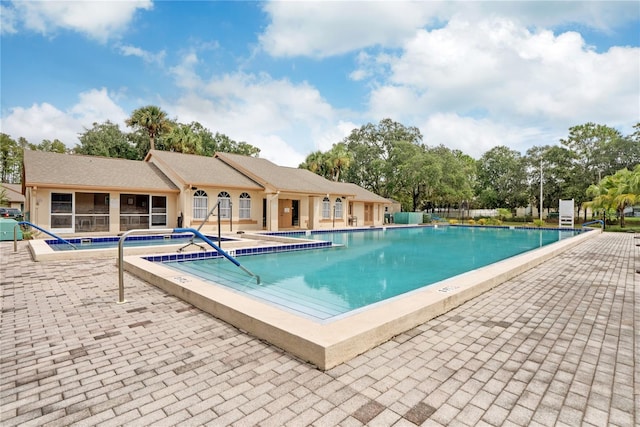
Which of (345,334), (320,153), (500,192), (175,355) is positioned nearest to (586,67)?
(345,334)

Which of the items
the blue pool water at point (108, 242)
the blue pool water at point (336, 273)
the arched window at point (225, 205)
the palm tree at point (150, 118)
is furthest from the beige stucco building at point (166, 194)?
the palm tree at point (150, 118)

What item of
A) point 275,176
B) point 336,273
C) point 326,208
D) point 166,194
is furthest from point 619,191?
point 166,194

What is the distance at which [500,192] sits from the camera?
4288 cm

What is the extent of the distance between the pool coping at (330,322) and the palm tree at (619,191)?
20.0 meters

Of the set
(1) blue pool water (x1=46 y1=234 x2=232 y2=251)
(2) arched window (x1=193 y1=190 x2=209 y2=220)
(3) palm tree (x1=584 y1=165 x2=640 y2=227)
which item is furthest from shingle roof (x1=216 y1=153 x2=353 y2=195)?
(3) palm tree (x1=584 y1=165 x2=640 y2=227)

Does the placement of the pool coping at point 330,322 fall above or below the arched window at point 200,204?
below

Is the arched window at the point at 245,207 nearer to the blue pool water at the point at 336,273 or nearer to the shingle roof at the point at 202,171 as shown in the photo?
the shingle roof at the point at 202,171

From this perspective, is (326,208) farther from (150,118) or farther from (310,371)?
(310,371)

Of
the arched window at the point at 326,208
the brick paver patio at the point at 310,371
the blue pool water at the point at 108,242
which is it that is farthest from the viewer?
the arched window at the point at 326,208

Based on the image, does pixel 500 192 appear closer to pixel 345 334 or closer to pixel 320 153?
pixel 320 153

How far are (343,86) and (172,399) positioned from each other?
2199cm

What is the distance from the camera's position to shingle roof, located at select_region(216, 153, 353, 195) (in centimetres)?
2045

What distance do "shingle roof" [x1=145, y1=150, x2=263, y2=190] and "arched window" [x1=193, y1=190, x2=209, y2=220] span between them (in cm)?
86

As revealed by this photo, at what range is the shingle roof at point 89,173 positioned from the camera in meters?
15.3
